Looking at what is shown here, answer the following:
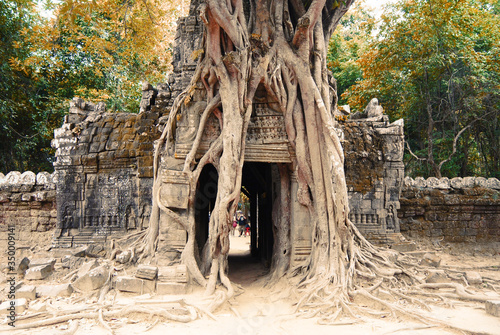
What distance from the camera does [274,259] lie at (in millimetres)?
5758

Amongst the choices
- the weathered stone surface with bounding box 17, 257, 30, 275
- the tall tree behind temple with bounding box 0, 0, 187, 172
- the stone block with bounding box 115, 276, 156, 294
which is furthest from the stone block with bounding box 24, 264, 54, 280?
the tall tree behind temple with bounding box 0, 0, 187, 172

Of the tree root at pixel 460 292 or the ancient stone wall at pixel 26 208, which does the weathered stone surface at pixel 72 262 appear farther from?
the tree root at pixel 460 292

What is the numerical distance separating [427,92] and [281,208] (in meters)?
6.87

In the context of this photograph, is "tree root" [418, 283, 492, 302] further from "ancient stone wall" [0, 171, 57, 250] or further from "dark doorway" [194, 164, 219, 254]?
"ancient stone wall" [0, 171, 57, 250]

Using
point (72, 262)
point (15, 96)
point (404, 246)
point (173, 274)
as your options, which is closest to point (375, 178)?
point (404, 246)

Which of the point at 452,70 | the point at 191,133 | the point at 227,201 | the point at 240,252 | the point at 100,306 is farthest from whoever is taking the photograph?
the point at 452,70

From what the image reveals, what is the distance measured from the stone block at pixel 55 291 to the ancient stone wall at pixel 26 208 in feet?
11.1

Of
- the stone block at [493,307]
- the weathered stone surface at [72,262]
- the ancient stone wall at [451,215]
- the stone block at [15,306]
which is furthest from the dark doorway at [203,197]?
the ancient stone wall at [451,215]

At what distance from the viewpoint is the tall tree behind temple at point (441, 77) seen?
31.3 feet

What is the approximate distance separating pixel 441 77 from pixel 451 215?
444 cm

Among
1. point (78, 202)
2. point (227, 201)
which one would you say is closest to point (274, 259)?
point (227, 201)

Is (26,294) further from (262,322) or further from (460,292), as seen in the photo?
(460,292)

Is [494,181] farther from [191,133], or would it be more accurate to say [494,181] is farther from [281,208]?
[191,133]

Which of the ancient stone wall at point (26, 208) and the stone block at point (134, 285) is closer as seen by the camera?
the stone block at point (134, 285)
